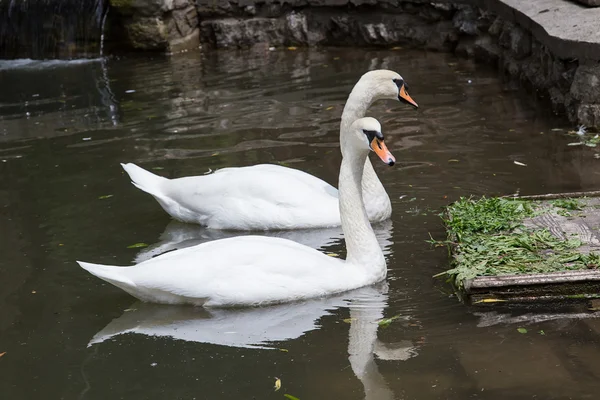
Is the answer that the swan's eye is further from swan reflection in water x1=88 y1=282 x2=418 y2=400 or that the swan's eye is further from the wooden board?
the wooden board

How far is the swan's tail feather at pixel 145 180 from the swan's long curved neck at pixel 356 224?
1808 mm

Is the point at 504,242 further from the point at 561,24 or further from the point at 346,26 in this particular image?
the point at 346,26

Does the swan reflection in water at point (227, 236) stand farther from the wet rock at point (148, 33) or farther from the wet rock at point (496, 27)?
the wet rock at point (148, 33)

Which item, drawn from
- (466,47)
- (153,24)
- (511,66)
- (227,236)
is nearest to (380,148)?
(227,236)

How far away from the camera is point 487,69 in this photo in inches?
465

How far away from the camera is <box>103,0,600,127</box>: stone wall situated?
1117 centimetres

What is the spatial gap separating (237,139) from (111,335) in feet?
13.8

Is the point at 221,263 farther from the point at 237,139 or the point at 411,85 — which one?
the point at 411,85

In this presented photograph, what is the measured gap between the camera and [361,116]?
677cm

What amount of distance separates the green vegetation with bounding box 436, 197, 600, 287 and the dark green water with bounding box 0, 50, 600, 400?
209 mm

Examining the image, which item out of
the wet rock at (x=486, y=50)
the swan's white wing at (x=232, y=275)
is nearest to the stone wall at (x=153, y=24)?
the wet rock at (x=486, y=50)

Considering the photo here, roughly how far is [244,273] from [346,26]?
9100 mm

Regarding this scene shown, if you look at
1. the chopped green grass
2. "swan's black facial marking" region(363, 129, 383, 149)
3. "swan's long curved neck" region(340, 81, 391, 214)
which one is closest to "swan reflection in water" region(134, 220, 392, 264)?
"swan's long curved neck" region(340, 81, 391, 214)

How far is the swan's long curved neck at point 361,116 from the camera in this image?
6.70 meters
